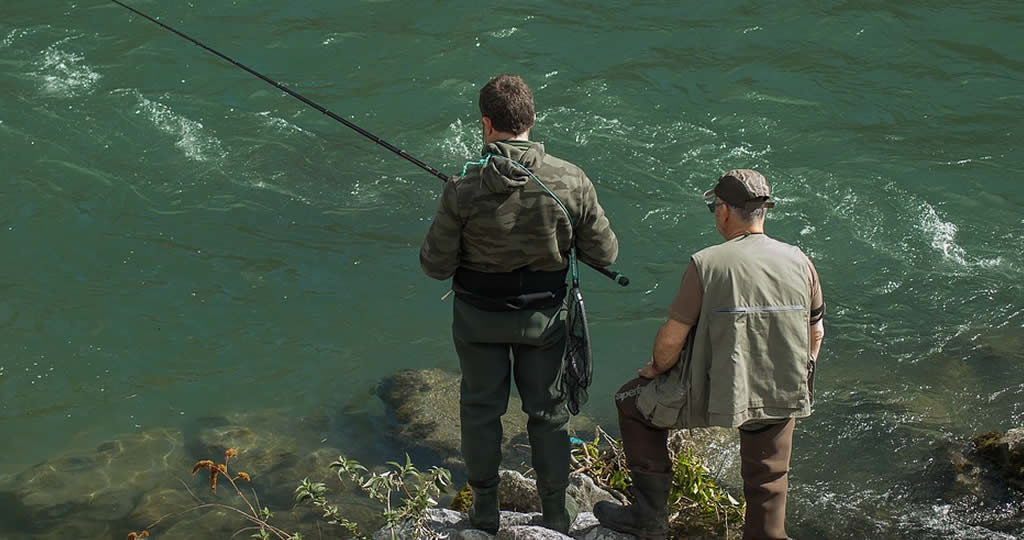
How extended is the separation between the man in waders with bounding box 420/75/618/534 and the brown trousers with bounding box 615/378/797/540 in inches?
11.2

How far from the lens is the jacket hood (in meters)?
4.12

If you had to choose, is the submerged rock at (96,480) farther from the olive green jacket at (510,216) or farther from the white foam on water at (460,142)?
the white foam on water at (460,142)

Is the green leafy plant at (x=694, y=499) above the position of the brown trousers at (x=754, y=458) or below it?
below

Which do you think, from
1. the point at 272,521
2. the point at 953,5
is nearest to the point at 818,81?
the point at 953,5

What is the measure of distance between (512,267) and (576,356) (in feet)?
1.49

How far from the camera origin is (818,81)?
11.0 meters

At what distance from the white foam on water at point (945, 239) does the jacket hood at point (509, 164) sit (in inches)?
215

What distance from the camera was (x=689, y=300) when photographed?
13.4 ft

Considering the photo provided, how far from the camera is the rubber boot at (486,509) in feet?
15.5

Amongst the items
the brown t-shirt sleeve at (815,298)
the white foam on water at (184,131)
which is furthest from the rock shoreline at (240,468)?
the white foam on water at (184,131)

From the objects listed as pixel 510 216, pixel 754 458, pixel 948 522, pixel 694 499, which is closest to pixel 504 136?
pixel 510 216

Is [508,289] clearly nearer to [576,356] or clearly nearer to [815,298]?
[576,356]

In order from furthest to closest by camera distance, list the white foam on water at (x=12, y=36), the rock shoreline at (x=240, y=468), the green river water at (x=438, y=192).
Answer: the white foam on water at (x=12, y=36), the green river water at (x=438, y=192), the rock shoreline at (x=240, y=468)

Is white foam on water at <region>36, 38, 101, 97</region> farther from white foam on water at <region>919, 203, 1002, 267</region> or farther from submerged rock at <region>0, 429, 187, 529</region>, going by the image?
white foam on water at <region>919, 203, 1002, 267</region>
